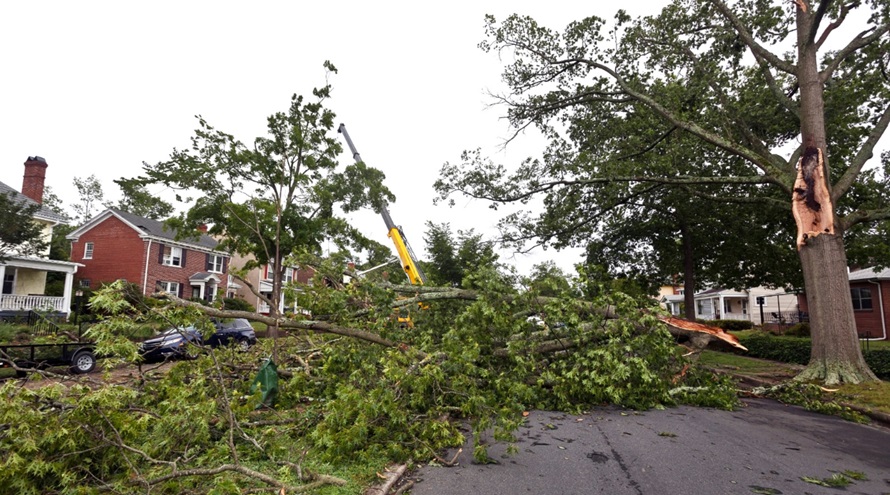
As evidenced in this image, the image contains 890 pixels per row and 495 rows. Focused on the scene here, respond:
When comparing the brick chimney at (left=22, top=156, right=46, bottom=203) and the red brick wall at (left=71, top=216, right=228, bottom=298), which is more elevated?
the brick chimney at (left=22, top=156, right=46, bottom=203)

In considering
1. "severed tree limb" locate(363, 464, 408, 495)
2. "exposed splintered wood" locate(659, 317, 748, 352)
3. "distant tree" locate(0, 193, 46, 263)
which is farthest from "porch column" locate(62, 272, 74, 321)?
"exposed splintered wood" locate(659, 317, 748, 352)

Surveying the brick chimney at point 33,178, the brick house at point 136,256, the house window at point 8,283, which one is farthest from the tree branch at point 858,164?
the brick chimney at point 33,178

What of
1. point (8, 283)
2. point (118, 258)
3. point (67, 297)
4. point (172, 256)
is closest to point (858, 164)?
point (67, 297)

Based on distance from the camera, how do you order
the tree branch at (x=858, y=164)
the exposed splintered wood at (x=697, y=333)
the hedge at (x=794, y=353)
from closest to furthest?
the exposed splintered wood at (x=697, y=333), the tree branch at (x=858, y=164), the hedge at (x=794, y=353)

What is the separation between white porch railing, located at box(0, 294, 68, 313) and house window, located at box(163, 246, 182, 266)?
739cm

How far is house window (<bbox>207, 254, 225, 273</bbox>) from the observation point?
1342 inches

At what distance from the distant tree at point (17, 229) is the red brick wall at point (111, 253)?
11735 millimetres

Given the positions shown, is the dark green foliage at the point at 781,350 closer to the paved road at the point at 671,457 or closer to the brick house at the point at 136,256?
the paved road at the point at 671,457

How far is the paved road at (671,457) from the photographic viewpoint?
3.94m

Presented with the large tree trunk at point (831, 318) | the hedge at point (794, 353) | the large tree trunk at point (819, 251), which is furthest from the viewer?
the hedge at point (794, 353)

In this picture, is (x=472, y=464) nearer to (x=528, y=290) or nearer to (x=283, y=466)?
(x=283, y=466)

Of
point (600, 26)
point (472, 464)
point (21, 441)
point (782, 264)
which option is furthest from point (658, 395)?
point (782, 264)

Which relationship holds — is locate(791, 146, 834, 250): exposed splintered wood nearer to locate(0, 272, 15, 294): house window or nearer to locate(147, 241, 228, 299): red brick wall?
locate(147, 241, 228, 299): red brick wall

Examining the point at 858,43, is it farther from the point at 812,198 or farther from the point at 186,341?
the point at 186,341
